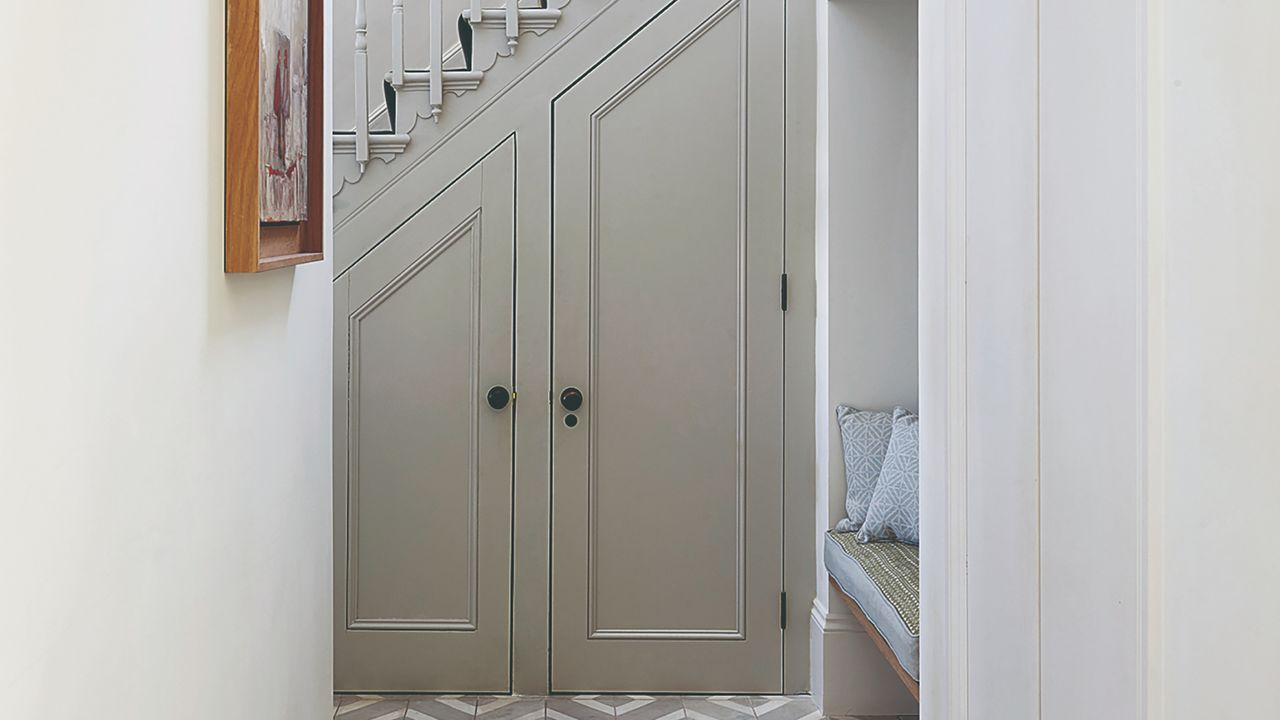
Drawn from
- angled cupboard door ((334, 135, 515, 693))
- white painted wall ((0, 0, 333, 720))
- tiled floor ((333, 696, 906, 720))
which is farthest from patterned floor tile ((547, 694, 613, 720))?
white painted wall ((0, 0, 333, 720))

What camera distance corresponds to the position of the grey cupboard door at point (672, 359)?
3770mm

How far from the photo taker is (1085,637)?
1345mm

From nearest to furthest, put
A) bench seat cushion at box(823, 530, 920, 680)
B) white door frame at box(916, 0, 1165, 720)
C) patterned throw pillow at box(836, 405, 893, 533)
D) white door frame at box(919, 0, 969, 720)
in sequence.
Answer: white door frame at box(916, 0, 1165, 720)
white door frame at box(919, 0, 969, 720)
bench seat cushion at box(823, 530, 920, 680)
patterned throw pillow at box(836, 405, 893, 533)

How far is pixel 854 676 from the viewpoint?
3.67m

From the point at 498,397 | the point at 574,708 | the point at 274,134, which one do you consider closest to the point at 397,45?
the point at 498,397

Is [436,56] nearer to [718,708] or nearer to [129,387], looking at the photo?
[718,708]

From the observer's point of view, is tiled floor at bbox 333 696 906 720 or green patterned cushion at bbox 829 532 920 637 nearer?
green patterned cushion at bbox 829 532 920 637

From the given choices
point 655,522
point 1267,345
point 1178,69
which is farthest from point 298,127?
point 655,522

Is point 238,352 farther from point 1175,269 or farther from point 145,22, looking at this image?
point 1175,269

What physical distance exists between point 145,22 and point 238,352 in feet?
1.79

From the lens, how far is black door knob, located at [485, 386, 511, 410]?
3.76 metres

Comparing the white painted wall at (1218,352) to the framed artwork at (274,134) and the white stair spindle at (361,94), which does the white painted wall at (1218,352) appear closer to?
the framed artwork at (274,134)

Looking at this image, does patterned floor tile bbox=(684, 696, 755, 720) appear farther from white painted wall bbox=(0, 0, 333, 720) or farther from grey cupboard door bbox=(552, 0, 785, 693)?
white painted wall bbox=(0, 0, 333, 720)

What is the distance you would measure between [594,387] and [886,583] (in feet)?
3.85
